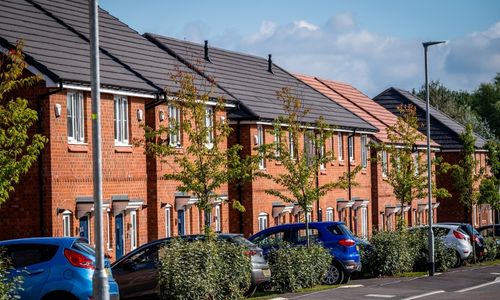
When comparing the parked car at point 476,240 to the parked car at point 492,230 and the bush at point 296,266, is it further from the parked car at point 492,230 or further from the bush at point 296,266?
the bush at point 296,266

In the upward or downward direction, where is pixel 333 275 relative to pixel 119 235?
downward

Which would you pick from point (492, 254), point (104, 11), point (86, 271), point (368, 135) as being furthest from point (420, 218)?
point (86, 271)

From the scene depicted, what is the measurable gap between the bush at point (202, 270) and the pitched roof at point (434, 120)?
45.7 m

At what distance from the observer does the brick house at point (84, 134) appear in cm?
3128

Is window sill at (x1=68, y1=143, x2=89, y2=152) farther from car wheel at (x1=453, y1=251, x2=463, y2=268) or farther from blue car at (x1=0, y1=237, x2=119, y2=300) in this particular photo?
car wheel at (x1=453, y1=251, x2=463, y2=268)

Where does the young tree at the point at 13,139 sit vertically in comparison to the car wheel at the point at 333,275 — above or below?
above

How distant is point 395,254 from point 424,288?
5.31 meters

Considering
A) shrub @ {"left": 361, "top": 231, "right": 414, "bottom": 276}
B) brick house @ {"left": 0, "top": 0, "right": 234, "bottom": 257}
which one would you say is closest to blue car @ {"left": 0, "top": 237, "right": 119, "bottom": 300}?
brick house @ {"left": 0, "top": 0, "right": 234, "bottom": 257}

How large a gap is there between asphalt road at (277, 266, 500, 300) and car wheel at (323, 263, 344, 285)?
39 centimetres

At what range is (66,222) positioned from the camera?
32.0 metres

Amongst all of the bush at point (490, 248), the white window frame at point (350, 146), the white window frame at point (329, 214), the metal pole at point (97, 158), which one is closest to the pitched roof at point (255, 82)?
the white window frame at point (350, 146)

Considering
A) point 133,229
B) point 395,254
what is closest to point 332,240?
→ point 395,254

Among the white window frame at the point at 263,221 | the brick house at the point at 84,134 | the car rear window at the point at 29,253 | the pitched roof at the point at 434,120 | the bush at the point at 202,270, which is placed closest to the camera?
the car rear window at the point at 29,253

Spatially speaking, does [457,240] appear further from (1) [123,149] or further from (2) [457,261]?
(1) [123,149]
